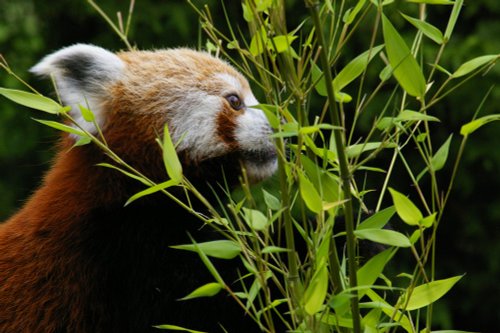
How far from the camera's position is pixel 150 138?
9.71ft

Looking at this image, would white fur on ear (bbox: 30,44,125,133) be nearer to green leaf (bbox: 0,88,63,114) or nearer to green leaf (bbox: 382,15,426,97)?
green leaf (bbox: 0,88,63,114)

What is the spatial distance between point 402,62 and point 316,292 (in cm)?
51

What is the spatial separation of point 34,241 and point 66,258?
0.52ft

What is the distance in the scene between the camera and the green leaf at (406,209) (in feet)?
5.36

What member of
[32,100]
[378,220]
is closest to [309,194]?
[378,220]

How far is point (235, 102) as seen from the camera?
311 centimetres

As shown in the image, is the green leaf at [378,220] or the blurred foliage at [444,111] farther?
the blurred foliage at [444,111]

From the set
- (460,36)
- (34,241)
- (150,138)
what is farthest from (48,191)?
(460,36)

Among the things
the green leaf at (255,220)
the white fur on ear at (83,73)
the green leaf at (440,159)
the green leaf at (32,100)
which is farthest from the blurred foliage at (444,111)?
the green leaf at (255,220)

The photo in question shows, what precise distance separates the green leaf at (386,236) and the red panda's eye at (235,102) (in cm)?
147

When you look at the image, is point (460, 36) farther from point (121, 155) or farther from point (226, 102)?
point (121, 155)

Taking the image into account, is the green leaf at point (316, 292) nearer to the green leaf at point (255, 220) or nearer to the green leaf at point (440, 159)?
the green leaf at point (255, 220)

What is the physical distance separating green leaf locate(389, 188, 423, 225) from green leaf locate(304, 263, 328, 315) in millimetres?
191

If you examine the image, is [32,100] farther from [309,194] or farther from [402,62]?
[402,62]
